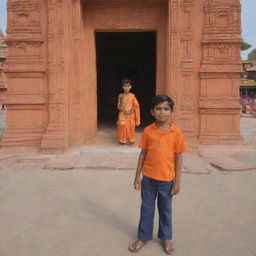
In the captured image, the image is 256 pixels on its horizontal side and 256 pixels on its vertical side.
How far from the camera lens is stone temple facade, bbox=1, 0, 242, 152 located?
20.6 ft

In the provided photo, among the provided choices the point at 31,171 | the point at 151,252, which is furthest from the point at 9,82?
the point at 151,252

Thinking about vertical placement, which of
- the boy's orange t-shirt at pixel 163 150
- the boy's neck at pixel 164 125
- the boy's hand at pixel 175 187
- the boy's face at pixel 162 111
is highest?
the boy's face at pixel 162 111

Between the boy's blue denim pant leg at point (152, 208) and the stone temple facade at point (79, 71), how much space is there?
3.85 meters

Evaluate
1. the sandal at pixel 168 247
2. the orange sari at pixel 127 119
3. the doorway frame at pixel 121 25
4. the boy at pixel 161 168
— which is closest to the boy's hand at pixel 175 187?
the boy at pixel 161 168

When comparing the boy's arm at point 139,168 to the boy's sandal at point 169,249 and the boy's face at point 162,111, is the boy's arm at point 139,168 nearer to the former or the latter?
the boy's face at point 162,111

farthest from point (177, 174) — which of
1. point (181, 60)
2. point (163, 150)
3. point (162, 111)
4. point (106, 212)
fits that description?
point (181, 60)

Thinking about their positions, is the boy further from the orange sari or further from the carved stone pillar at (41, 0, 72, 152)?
the orange sari

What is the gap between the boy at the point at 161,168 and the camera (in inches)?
96.7

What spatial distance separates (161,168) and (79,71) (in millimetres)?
4597

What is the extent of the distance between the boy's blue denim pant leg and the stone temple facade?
385cm

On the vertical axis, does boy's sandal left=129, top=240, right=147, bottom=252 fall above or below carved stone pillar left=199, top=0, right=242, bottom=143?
below

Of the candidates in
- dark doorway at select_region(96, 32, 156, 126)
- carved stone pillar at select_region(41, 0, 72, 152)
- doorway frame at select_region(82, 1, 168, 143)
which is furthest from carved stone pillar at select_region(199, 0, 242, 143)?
dark doorway at select_region(96, 32, 156, 126)

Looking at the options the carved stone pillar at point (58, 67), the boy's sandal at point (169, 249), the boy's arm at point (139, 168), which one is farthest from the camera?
the carved stone pillar at point (58, 67)

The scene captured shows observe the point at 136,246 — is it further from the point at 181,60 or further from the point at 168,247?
the point at 181,60
